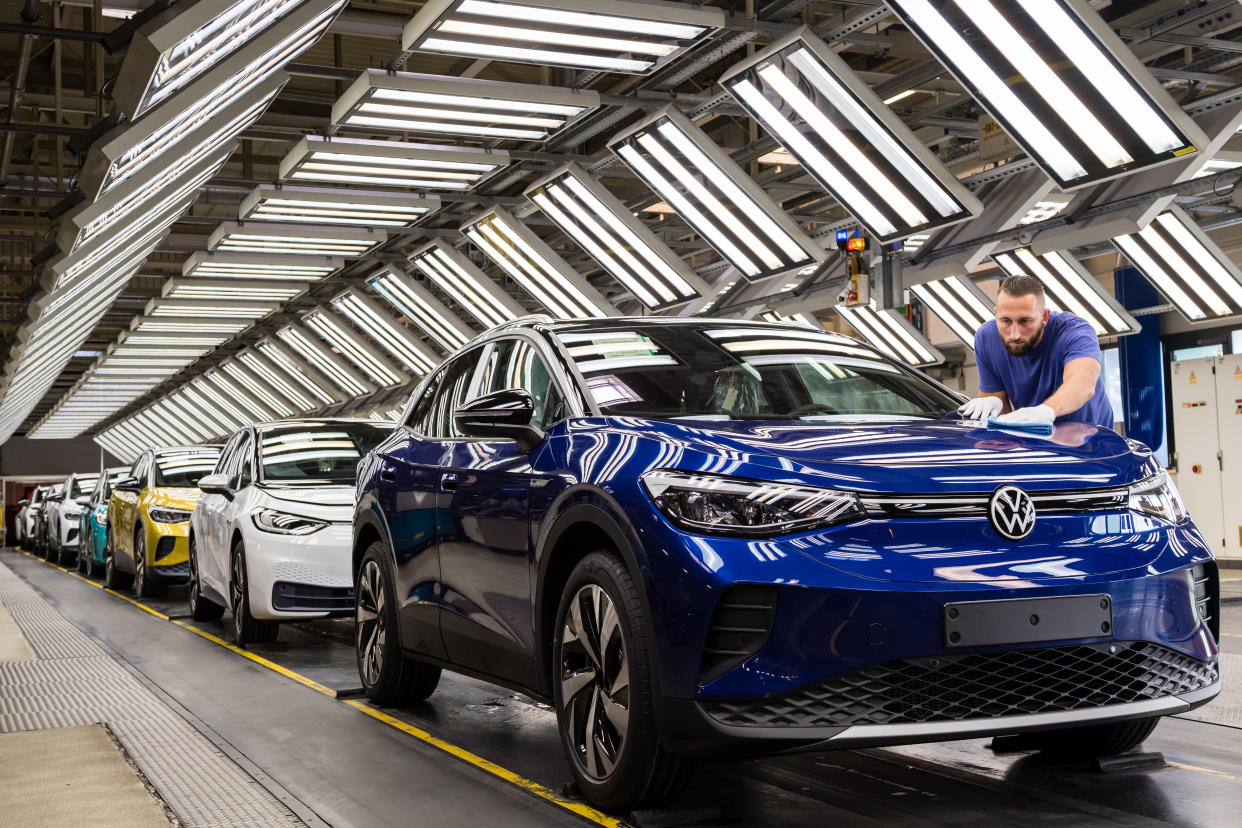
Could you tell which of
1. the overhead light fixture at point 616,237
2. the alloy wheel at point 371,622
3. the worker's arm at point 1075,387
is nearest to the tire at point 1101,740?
the worker's arm at point 1075,387

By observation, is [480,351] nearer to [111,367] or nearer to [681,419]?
[681,419]

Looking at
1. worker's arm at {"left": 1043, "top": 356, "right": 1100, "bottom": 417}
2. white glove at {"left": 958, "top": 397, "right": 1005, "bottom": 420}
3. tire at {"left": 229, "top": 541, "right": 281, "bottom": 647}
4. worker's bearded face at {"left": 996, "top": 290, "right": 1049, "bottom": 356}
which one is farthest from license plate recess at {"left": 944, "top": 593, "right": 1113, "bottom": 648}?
tire at {"left": 229, "top": 541, "right": 281, "bottom": 647}

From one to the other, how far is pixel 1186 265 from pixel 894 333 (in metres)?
6.21

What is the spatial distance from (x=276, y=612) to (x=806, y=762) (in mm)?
4879

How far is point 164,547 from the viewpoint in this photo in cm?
1382

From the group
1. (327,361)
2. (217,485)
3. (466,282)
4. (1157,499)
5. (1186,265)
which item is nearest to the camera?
(1157,499)

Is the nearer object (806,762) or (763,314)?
(806,762)

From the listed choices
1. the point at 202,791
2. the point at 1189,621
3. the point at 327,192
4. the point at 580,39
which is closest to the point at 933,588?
the point at 1189,621

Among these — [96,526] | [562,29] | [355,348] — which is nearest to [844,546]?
[562,29]

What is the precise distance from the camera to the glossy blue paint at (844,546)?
346cm

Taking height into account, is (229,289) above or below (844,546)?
above

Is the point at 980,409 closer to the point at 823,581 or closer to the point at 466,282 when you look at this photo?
the point at 823,581

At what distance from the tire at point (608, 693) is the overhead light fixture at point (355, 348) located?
896 inches

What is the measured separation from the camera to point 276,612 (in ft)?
29.1
